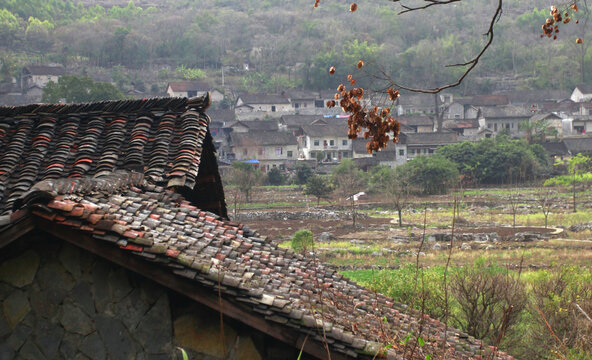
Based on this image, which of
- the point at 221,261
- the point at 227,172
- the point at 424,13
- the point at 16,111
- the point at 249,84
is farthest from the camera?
the point at 424,13

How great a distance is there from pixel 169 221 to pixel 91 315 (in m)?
1.13

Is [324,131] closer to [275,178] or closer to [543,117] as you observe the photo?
[275,178]

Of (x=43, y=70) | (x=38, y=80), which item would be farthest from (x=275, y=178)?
(x=43, y=70)

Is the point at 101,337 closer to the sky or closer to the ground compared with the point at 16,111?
closer to the ground

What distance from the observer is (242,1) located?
159750 millimetres

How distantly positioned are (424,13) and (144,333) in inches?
5502

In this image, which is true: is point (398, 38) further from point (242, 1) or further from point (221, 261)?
point (221, 261)

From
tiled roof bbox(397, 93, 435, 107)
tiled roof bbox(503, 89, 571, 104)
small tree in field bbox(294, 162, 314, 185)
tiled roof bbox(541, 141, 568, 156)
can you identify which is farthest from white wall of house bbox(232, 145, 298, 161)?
tiled roof bbox(503, 89, 571, 104)

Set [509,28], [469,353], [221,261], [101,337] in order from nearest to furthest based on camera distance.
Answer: [101,337] → [221,261] → [469,353] → [509,28]

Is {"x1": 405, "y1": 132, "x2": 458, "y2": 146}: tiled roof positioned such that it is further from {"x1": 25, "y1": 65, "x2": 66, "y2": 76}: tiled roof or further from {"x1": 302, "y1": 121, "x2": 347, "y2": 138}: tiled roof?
{"x1": 25, "y1": 65, "x2": 66, "y2": 76}: tiled roof

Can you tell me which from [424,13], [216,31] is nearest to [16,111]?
[216,31]

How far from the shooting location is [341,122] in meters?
74.0

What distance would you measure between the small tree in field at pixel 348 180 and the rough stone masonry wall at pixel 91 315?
144 ft

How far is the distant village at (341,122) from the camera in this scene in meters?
65.5
